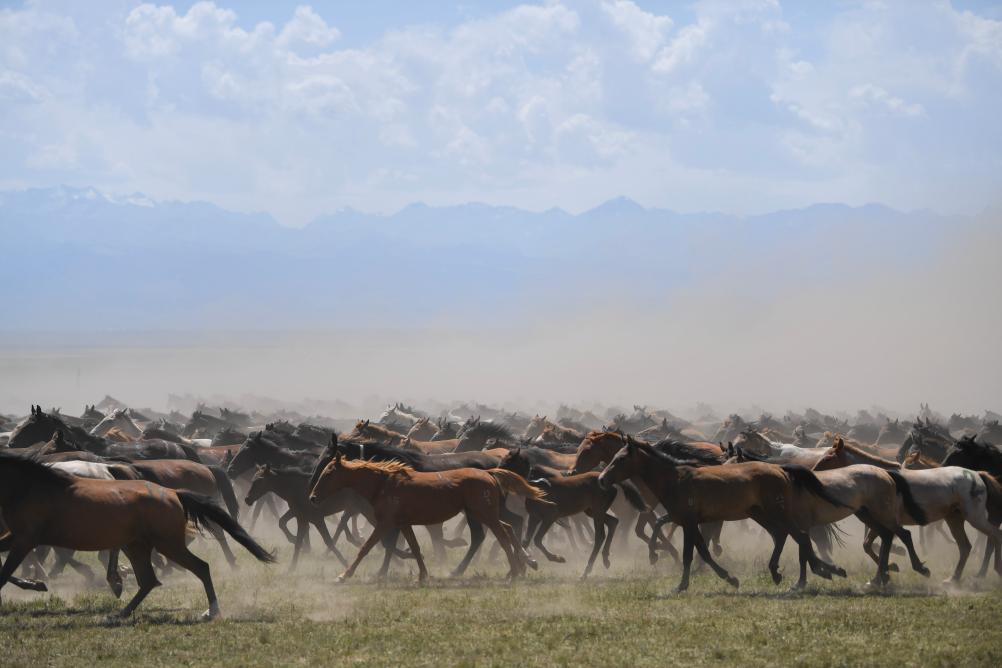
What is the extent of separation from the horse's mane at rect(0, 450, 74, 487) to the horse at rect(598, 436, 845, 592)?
7366 mm

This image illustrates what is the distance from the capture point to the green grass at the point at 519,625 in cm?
1123

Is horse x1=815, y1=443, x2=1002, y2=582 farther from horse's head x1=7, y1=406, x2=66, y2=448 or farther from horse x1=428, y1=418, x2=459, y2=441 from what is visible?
horse's head x1=7, y1=406, x2=66, y2=448

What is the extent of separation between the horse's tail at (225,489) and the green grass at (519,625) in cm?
350

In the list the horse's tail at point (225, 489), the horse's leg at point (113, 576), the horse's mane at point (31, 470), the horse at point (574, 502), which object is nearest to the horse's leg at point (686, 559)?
the horse at point (574, 502)

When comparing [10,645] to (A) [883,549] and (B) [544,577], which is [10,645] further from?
(A) [883,549]

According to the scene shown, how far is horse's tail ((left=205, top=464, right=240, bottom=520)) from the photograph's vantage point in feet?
65.6

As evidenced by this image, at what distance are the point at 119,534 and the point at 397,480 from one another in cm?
427

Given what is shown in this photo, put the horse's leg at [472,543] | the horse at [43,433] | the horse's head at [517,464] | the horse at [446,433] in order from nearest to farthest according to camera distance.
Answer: the horse's leg at [472,543] → the horse's head at [517,464] → the horse at [43,433] → the horse at [446,433]

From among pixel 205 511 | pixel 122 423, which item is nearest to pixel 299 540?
pixel 205 511

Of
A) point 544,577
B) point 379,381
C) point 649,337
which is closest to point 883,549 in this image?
→ point 544,577

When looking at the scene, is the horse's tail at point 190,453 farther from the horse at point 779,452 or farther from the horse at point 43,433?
the horse at point 779,452

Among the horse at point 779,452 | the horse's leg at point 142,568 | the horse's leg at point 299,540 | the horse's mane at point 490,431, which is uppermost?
the horse at point 779,452

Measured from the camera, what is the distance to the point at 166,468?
1917 centimetres

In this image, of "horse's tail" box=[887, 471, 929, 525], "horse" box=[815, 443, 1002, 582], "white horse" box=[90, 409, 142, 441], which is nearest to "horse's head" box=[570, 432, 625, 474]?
"horse" box=[815, 443, 1002, 582]
